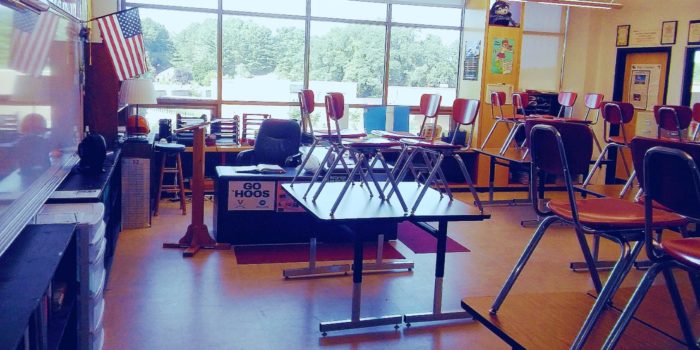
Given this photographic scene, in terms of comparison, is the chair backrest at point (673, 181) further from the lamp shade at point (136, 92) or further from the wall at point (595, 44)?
the wall at point (595, 44)

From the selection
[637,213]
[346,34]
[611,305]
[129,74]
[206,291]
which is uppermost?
[346,34]

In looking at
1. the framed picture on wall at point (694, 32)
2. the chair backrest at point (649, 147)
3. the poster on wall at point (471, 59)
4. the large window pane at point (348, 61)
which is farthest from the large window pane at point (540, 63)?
the chair backrest at point (649, 147)

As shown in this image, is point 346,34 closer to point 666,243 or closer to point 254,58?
point 254,58

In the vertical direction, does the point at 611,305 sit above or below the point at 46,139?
below

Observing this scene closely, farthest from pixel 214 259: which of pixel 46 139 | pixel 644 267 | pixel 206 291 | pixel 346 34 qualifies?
pixel 346 34

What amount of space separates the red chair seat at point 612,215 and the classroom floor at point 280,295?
1.43 feet

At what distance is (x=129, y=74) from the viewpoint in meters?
6.00

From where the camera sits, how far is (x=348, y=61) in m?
8.52

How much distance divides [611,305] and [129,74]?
488 centimetres

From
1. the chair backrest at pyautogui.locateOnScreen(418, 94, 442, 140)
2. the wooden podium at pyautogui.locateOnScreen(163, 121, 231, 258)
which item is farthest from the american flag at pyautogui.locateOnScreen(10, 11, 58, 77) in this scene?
the chair backrest at pyautogui.locateOnScreen(418, 94, 442, 140)

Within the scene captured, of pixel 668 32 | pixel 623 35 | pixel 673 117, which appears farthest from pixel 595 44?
pixel 673 117

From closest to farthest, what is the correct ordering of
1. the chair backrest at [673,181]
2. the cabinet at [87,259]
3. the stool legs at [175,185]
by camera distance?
the chair backrest at [673,181], the cabinet at [87,259], the stool legs at [175,185]

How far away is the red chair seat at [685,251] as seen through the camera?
1.69 meters

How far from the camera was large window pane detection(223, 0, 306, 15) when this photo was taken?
7.91 meters
